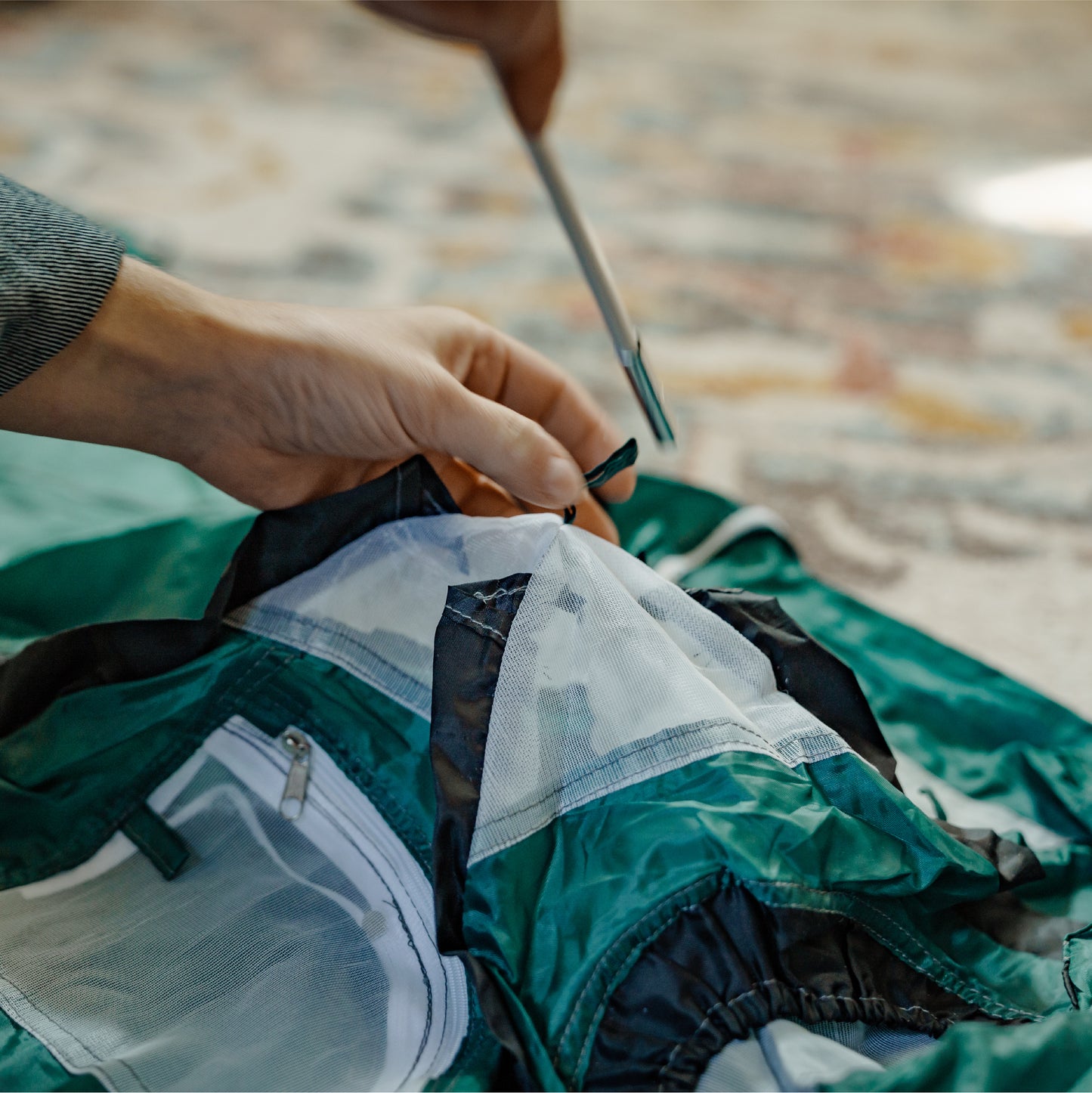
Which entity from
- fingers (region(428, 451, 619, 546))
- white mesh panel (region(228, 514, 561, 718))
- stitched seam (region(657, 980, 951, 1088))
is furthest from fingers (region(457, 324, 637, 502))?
stitched seam (region(657, 980, 951, 1088))

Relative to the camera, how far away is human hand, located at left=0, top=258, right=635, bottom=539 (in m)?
0.54

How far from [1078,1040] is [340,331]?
50 centimetres

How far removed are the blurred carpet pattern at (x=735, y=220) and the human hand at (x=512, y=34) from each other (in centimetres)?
57

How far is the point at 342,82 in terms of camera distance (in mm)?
1810

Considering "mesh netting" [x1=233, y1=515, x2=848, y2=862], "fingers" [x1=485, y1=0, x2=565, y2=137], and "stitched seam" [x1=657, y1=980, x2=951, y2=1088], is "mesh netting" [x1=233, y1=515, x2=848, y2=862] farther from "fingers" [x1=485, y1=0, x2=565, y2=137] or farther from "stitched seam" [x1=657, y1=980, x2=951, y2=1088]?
"fingers" [x1=485, y1=0, x2=565, y2=137]

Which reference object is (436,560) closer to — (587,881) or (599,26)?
(587,881)

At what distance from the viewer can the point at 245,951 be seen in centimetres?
48

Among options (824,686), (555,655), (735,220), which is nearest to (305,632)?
(555,655)

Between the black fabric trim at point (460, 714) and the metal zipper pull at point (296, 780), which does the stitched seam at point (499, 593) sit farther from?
the metal zipper pull at point (296, 780)

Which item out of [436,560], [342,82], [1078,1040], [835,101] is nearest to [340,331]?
[436,560]

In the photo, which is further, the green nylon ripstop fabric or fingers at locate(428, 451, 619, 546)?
fingers at locate(428, 451, 619, 546)

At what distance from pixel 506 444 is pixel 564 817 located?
21 centimetres

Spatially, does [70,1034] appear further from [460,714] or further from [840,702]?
[840,702]

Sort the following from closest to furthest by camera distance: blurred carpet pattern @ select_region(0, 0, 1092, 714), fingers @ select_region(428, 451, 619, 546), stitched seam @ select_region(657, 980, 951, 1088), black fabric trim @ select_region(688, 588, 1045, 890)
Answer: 1. stitched seam @ select_region(657, 980, 951, 1088)
2. black fabric trim @ select_region(688, 588, 1045, 890)
3. fingers @ select_region(428, 451, 619, 546)
4. blurred carpet pattern @ select_region(0, 0, 1092, 714)
